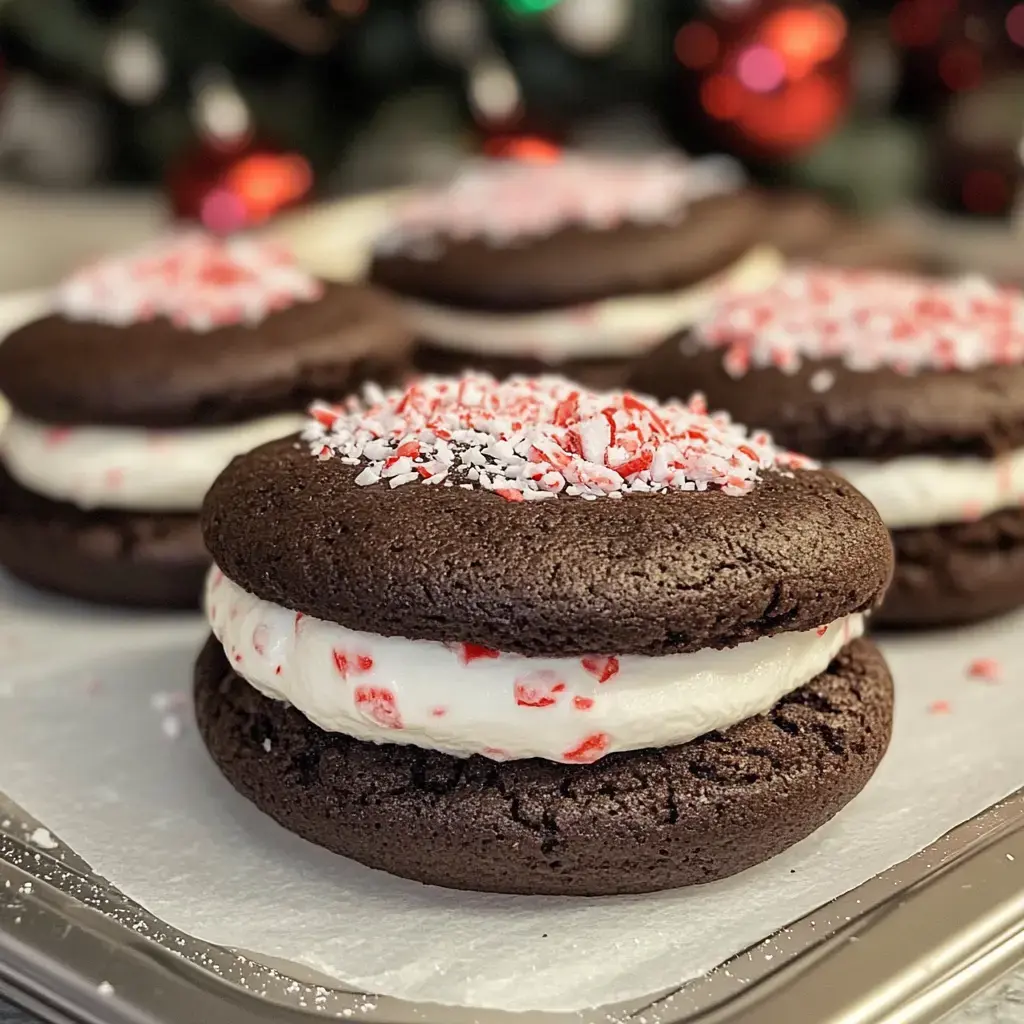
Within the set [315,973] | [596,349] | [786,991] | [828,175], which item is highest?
[828,175]

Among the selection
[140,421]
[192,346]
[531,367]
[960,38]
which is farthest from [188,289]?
[960,38]

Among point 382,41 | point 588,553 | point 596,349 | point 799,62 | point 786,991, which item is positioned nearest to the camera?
point 786,991

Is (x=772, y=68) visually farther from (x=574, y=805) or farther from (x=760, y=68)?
(x=574, y=805)

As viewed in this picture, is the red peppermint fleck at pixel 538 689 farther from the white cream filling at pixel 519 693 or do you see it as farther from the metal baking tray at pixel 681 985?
the metal baking tray at pixel 681 985

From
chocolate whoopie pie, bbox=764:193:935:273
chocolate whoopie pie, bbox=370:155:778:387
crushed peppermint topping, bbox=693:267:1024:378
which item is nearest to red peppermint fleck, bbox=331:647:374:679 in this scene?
crushed peppermint topping, bbox=693:267:1024:378

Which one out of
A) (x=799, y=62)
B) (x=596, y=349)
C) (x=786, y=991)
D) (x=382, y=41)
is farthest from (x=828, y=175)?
(x=786, y=991)

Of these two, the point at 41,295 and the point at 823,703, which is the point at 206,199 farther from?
the point at 823,703
